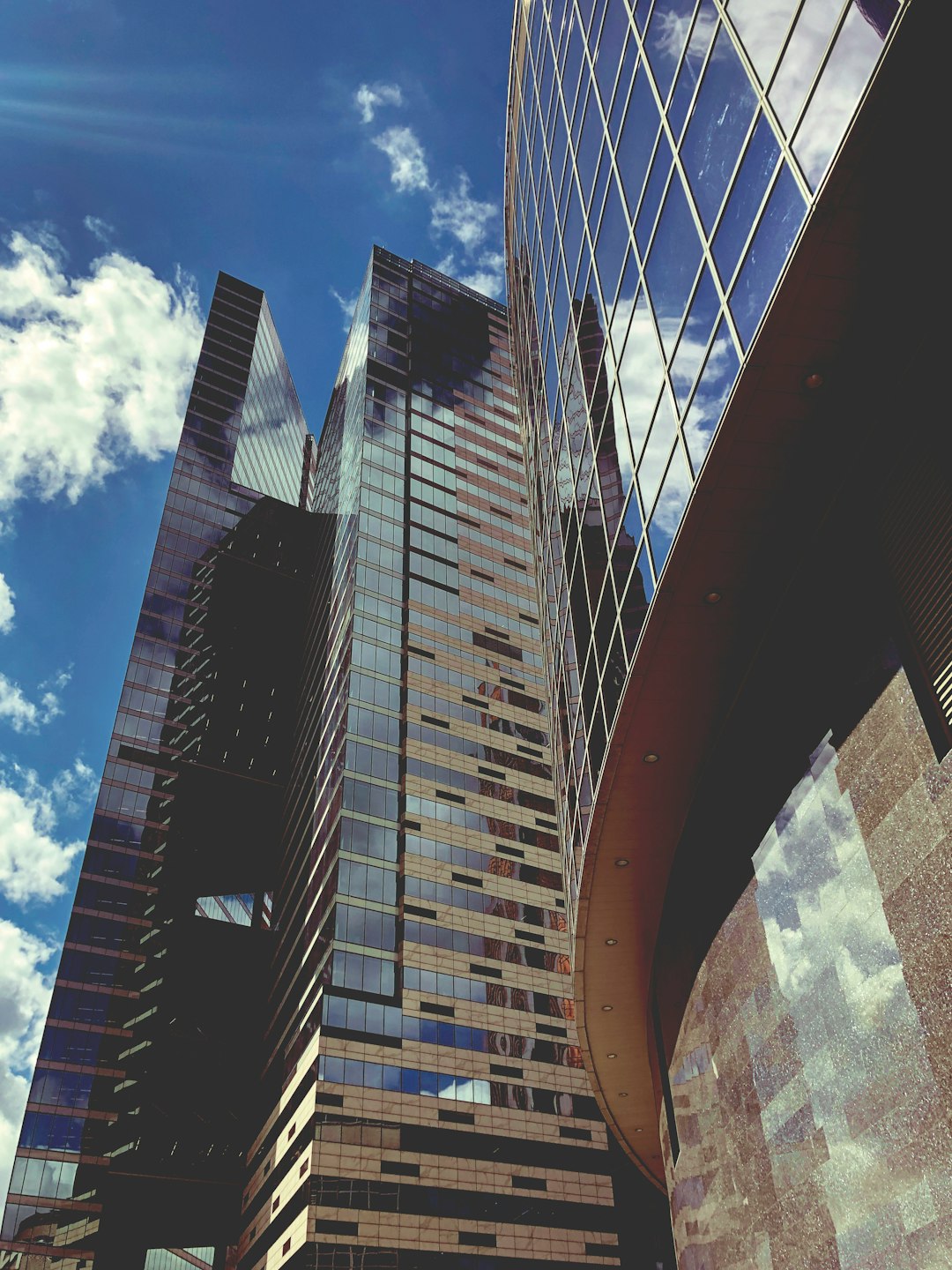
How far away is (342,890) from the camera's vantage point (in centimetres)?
7012

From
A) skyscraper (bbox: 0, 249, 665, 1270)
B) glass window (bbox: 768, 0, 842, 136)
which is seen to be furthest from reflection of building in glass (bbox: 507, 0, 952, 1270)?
skyscraper (bbox: 0, 249, 665, 1270)

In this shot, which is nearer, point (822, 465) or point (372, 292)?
point (822, 465)

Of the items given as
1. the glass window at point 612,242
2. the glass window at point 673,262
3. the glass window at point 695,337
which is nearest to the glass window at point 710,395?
the glass window at point 695,337

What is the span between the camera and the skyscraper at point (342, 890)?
64.5m

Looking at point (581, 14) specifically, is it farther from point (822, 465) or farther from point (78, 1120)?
point (78, 1120)

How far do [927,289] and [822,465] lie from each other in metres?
3.83

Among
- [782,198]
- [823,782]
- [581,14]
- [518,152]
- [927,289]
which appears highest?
[518,152]

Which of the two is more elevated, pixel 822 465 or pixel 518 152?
pixel 518 152

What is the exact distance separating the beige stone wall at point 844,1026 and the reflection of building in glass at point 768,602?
0.07m

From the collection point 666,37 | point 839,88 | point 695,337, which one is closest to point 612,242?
point 666,37

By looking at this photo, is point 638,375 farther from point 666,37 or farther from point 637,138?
point 666,37

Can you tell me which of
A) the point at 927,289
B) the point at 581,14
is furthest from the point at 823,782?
the point at 581,14

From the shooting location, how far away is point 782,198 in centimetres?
1594

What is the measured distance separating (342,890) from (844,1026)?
5680cm
